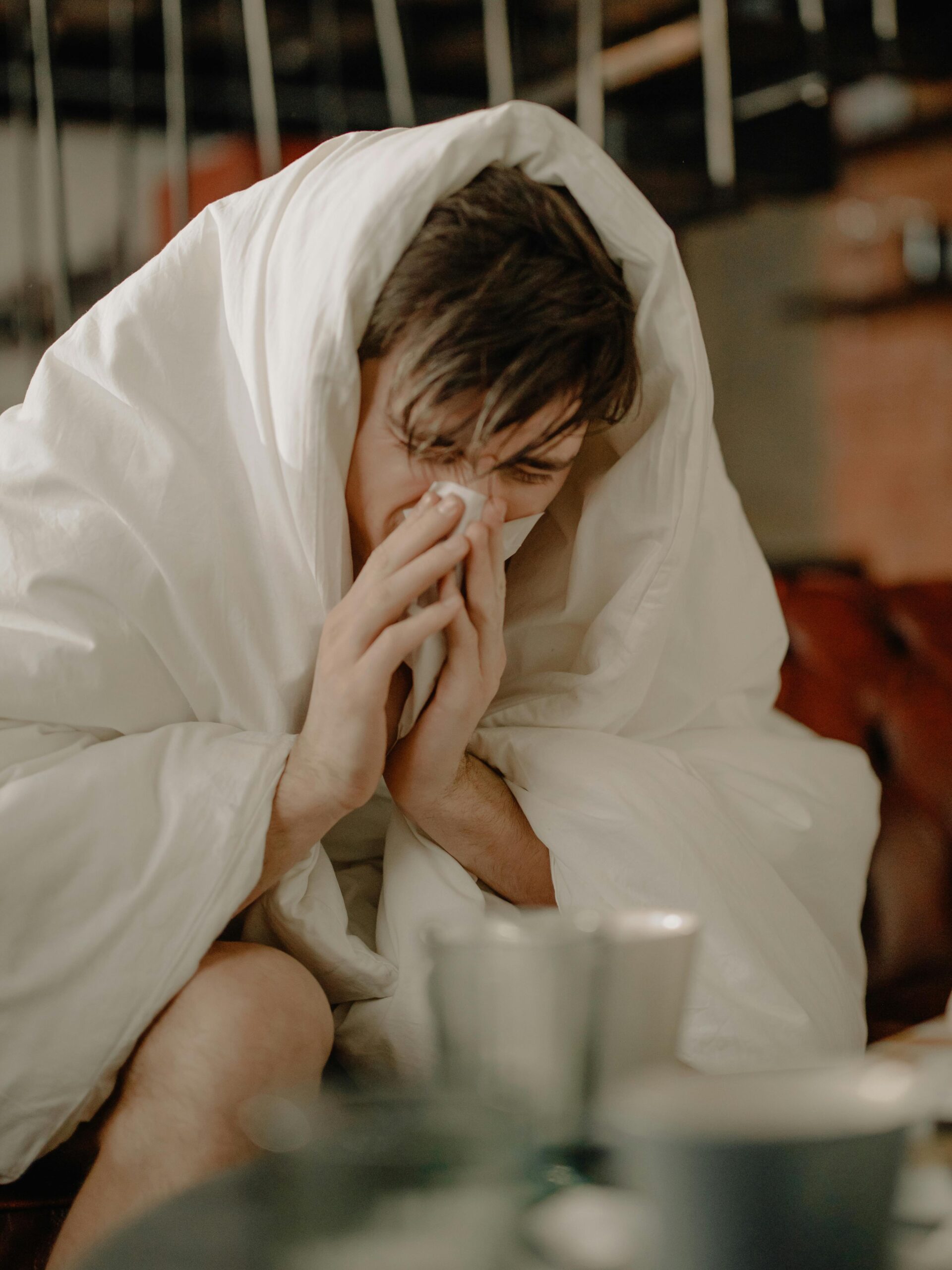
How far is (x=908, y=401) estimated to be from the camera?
2.44m

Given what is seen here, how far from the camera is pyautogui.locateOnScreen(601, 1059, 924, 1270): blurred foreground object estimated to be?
0.27 m

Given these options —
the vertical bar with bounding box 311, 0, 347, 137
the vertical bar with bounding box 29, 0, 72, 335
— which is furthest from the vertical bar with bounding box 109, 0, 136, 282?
the vertical bar with bounding box 311, 0, 347, 137

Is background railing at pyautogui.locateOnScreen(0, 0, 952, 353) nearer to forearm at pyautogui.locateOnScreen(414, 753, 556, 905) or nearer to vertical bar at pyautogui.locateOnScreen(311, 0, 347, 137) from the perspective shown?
vertical bar at pyautogui.locateOnScreen(311, 0, 347, 137)

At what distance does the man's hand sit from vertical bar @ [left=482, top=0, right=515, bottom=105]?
147 centimetres

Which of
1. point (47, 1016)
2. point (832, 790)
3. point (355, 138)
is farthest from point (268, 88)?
point (47, 1016)

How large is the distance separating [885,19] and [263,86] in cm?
121

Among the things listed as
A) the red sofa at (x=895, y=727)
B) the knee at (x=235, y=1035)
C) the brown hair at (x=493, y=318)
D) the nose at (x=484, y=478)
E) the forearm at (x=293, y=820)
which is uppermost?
the brown hair at (x=493, y=318)

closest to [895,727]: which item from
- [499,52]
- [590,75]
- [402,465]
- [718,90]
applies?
[402,465]

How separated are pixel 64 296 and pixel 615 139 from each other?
44.0 inches

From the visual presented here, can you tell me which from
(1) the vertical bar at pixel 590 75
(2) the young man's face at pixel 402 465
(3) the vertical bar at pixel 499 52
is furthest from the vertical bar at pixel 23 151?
(2) the young man's face at pixel 402 465

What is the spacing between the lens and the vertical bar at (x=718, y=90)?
1.90m

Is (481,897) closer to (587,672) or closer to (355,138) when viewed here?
(587,672)

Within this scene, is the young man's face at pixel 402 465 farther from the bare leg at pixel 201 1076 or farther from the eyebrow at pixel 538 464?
the bare leg at pixel 201 1076

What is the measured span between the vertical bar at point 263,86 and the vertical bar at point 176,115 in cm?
11
